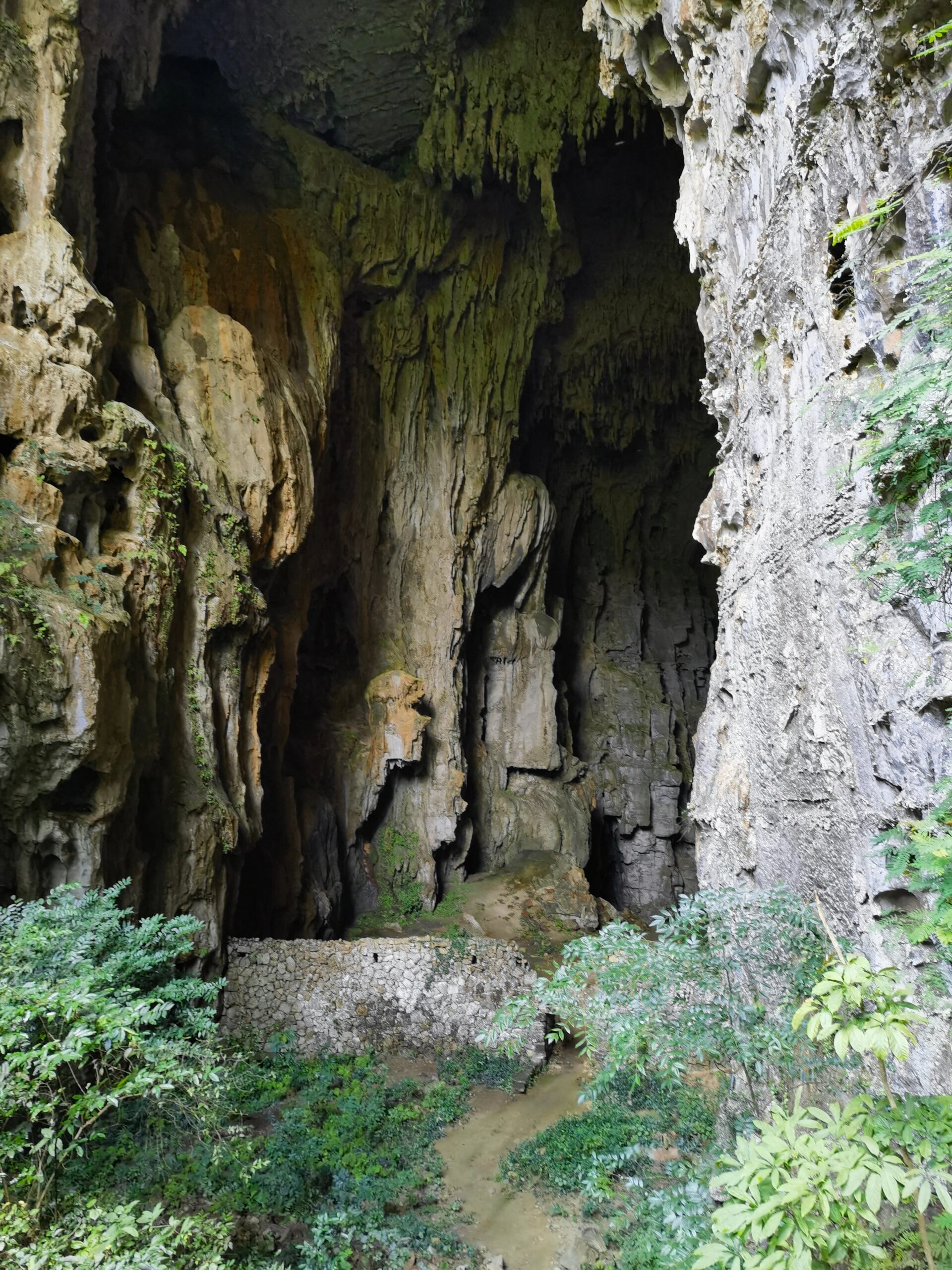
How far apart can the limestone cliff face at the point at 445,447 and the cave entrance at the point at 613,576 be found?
0.09m

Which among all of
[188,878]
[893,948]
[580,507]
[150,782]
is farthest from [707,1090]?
[580,507]

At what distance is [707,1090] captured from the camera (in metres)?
6.93

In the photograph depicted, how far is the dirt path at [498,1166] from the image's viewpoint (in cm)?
588

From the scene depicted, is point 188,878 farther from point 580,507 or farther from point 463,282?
point 580,507

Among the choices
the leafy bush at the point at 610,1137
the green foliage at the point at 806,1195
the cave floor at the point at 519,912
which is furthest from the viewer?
the cave floor at the point at 519,912

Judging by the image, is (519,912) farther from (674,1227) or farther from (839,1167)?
(839,1167)

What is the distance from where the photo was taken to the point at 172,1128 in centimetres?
625

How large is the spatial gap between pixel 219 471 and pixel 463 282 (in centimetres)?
791

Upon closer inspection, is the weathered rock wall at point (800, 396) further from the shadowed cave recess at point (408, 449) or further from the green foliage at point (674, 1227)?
the shadowed cave recess at point (408, 449)

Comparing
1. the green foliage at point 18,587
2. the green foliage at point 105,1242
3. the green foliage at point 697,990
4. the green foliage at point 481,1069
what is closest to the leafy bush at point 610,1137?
the green foliage at point 481,1069

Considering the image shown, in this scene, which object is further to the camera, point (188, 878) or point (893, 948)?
point (188, 878)

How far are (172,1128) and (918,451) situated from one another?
759 cm

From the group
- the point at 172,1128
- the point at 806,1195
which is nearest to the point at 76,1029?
the point at 806,1195

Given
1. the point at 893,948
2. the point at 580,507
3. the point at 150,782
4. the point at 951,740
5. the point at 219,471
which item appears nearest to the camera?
the point at 951,740
